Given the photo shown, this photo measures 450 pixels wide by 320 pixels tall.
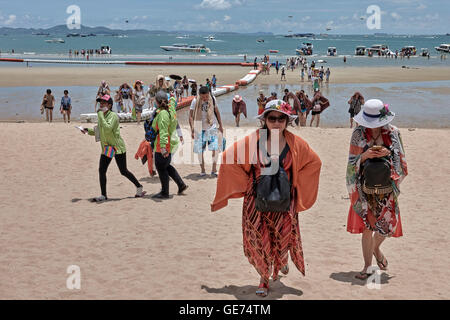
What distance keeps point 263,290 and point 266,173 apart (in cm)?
105

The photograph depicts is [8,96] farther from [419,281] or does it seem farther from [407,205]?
[419,281]

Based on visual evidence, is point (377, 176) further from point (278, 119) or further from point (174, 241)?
point (174, 241)

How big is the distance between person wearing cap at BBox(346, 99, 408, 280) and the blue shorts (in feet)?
14.7

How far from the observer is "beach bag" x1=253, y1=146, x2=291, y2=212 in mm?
4281

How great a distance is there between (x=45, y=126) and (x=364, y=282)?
11.7 metres

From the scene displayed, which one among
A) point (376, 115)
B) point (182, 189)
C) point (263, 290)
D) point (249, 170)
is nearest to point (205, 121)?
point (182, 189)

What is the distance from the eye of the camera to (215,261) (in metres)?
5.50

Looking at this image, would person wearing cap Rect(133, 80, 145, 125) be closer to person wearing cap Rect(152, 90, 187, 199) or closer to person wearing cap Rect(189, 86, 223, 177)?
person wearing cap Rect(189, 86, 223, 177)

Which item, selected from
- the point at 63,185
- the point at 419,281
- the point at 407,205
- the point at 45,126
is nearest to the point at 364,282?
the point at 419,281

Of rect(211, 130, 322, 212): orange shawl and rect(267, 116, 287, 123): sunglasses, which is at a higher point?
rect(267, 116, 287, 123): sunglasses

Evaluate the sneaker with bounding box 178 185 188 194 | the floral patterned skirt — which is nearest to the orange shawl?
the floral patterned skirt

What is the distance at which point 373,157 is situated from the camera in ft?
15.3

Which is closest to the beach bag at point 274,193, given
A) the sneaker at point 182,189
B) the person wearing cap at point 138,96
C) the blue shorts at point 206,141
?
the sneaker at point 182,189

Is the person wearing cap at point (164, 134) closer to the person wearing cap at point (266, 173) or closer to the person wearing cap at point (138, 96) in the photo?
the person wearing cap at point (266, 173)
